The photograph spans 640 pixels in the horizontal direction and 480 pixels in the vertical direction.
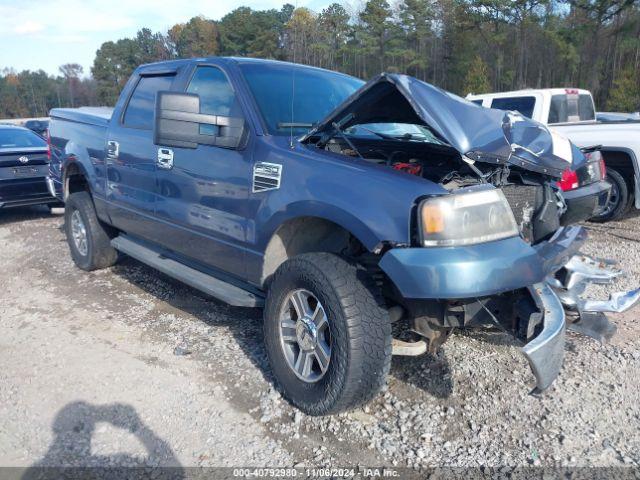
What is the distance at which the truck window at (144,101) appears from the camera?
455cm

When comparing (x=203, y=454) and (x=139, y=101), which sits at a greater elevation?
(x=139, y=101)

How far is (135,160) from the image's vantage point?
451cm

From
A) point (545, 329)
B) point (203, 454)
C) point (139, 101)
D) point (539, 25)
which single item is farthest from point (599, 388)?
point (539, 25)

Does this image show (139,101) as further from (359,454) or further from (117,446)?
(359,454)

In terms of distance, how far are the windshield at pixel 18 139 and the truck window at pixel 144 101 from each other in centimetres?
504

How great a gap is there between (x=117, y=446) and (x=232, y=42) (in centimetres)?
1473

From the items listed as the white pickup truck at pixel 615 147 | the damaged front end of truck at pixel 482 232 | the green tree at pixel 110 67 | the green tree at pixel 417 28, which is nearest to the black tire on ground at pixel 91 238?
the damaged front end of truck at pixel 482 232

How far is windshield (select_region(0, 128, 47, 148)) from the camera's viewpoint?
29.1 feet

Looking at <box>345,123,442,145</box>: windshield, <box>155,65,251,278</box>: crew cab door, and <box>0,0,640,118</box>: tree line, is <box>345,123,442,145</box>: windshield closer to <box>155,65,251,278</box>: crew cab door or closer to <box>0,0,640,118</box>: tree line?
<box>155,65,251,278</box>: crew cab door

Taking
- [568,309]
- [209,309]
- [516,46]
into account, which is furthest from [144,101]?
[516,46]

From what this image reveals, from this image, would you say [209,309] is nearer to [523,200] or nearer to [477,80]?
[523,200]

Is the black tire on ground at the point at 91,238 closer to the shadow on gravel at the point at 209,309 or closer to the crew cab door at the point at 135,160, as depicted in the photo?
the shadow on gravel at the point at 209,309

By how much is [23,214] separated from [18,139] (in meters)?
1.28

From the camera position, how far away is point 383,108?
3182 mm
